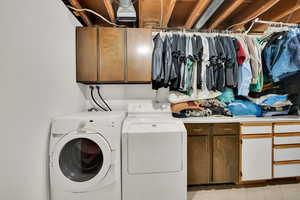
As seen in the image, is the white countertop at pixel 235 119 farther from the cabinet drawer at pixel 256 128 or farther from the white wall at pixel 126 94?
the white wall at pixel 126 94

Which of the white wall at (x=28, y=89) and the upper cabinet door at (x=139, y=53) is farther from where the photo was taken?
the upper cabinet door at (x=139, y=53)

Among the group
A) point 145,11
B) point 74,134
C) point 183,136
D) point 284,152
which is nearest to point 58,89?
point 74,134

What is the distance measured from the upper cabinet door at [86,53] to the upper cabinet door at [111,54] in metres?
0.09

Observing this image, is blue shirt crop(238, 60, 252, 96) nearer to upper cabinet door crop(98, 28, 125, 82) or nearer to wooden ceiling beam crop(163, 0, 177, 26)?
wooden ceiling beam crop(163, 0, 177, 26)

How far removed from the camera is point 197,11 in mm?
1920

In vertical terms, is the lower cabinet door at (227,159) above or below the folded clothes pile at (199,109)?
below

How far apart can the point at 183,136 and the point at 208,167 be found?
30.0 inches

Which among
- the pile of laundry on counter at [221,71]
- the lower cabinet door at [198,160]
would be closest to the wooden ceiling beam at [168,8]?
the pile of laundry on counter at [221,71]

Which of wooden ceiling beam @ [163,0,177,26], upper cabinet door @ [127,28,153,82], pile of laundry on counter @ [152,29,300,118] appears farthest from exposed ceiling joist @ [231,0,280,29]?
upper cabinet door @ [127,28,153,82]

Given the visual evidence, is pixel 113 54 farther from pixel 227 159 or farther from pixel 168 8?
pixel 227 159

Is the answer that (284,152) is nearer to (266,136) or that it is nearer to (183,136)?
(266,136)

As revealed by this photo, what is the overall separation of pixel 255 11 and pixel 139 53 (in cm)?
175

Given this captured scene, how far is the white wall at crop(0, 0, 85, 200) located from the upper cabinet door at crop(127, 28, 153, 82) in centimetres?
81

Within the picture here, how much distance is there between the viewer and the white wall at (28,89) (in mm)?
880
